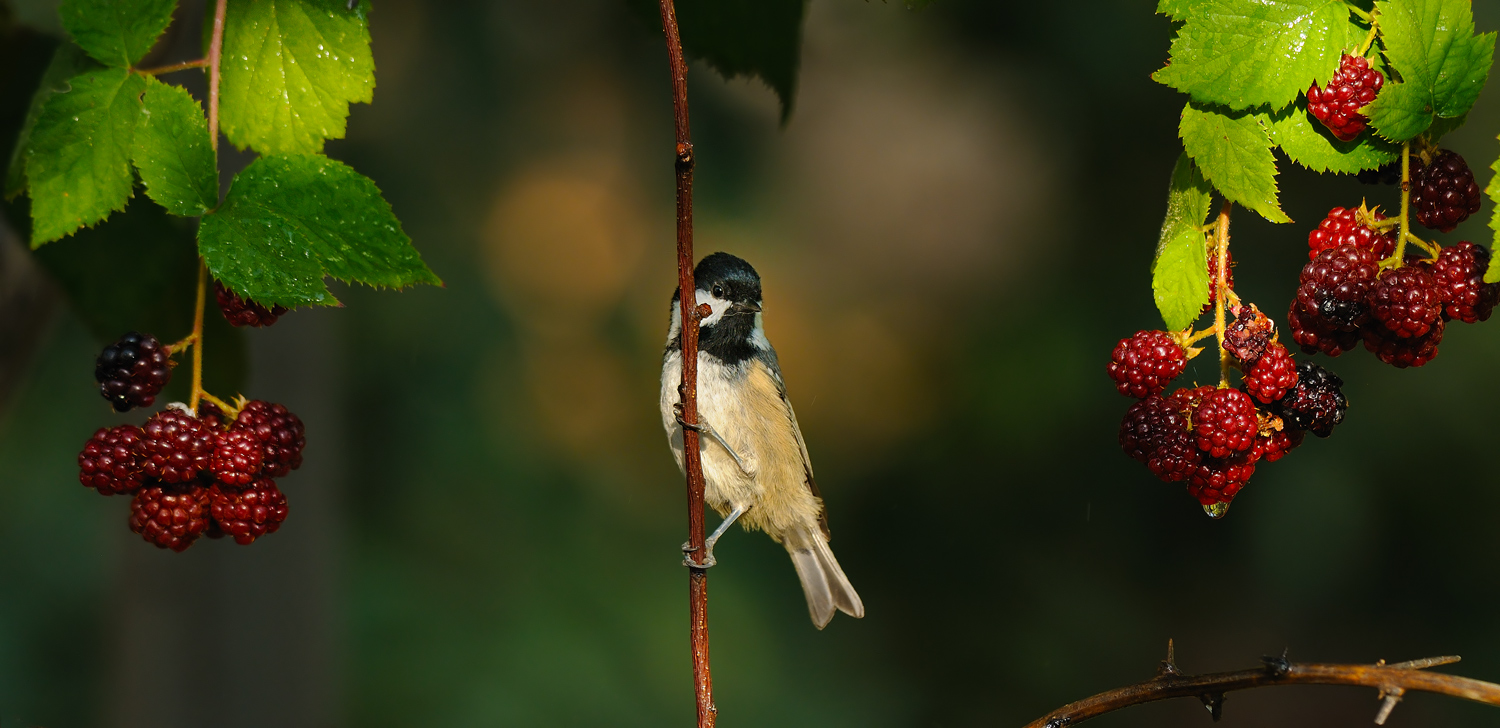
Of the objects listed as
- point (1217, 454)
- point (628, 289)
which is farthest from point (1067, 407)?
point (1217, 454)

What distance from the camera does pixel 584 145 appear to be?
19.1 feet

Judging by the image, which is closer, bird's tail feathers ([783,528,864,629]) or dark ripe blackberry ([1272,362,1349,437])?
dark ripe blackberry ([1272,362,1349,437])

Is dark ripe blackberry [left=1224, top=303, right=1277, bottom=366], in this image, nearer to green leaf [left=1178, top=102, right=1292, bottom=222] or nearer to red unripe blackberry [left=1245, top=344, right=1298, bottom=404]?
red unripe blackberry [left=1245, top=344, right=1298, bottom=404]

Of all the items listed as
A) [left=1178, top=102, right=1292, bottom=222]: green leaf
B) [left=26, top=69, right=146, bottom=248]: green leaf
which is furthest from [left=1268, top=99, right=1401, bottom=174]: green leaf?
[left=26, top=69, right=146, bottom=248]: green leaf

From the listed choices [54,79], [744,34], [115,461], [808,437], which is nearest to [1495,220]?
[744,34]

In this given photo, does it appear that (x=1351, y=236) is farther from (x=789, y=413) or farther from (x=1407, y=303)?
(x=789, y=413)

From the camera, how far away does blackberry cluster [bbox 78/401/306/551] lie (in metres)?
1.24

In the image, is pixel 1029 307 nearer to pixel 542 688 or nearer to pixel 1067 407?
pixel 1067 407

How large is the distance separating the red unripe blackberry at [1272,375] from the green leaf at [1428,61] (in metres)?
0.25

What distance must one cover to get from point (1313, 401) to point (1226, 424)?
0.45ft

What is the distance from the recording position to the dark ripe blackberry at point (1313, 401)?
1.19 m

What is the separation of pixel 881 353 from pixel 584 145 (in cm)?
Result: 204

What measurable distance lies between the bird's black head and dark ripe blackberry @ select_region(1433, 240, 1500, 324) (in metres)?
1.18

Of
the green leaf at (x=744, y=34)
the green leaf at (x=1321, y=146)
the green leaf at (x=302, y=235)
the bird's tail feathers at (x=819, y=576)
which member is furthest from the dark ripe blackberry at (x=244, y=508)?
the bird's tail feathers at (x=819, y=576)
